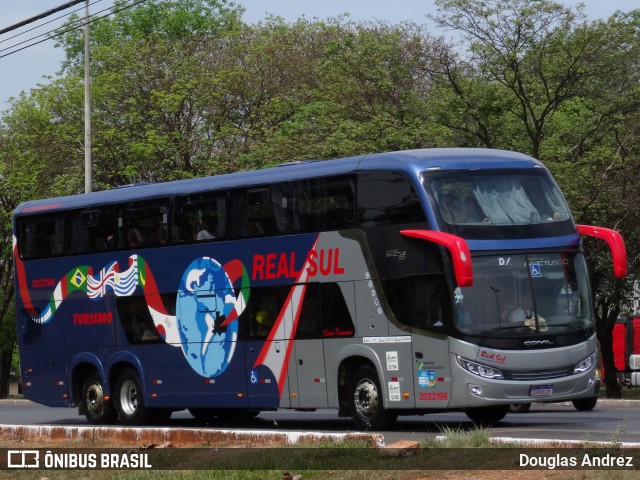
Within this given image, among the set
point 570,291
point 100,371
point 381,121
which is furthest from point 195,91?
point 570,291

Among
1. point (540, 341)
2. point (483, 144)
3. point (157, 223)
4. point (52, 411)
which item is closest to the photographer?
point (540, 341)

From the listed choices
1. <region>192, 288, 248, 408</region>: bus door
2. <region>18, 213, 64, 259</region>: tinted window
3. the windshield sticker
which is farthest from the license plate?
<region>18, 213, 64, 259</region>: tinted window

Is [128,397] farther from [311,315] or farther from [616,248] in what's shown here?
[616,248]

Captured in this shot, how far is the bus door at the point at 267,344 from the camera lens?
1988 cm

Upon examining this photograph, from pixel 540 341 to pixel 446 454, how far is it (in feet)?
19.3

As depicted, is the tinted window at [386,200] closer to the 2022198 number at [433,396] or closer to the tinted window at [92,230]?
the 2022198 number at [433,396]

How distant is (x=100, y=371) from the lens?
76.6 feet

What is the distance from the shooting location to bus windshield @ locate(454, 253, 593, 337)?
17391 millimetres

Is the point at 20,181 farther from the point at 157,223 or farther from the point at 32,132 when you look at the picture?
the point at 157,223

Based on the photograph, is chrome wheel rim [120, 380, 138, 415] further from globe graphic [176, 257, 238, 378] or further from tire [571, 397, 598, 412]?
tire [571, 397, 598, 412]

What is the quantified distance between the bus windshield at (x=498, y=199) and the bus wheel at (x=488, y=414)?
118 inches

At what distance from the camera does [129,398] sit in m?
23.1

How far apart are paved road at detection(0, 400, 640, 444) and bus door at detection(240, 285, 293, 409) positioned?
24.5 inches

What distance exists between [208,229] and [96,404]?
15.1ft
